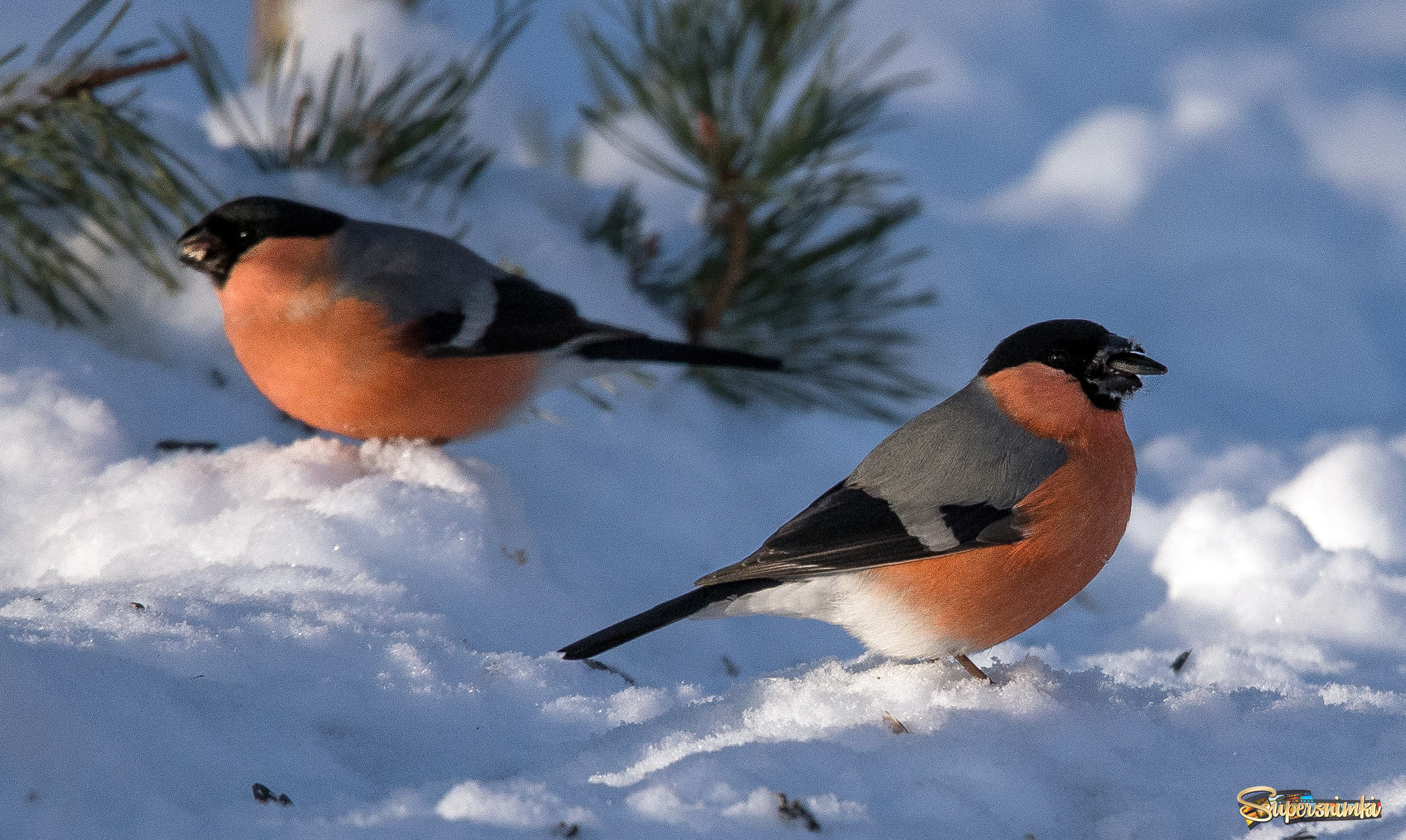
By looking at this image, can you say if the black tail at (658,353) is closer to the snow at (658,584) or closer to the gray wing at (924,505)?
the snow at (658,584)

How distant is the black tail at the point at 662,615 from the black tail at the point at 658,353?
1.11m

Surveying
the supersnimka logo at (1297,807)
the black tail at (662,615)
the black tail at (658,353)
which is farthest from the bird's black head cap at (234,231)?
the supersnimka logo at (1297,807)

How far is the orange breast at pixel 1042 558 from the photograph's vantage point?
2.28 meters

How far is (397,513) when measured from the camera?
2.92m

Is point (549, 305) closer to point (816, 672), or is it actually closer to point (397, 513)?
point (397, 513)

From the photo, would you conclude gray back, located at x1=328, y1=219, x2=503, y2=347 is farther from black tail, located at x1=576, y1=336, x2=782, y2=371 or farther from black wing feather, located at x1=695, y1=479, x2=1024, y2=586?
black wing feather, located at x1=695, y1=479, x2=1024, y2=586

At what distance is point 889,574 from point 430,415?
146 cm

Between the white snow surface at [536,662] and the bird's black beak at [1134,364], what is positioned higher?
the bird's black beak at [1134,364]

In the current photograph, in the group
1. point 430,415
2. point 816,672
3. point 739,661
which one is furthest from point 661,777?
point 430,415

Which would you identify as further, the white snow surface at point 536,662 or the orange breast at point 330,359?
the orange breast at point 330,359

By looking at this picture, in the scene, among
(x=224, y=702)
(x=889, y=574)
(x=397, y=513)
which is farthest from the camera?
(x=397, y=513)

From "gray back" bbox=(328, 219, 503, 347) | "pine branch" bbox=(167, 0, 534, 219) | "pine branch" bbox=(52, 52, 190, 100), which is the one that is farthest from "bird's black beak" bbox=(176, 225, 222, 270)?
"pine branch" bbox=(167, 0, 534, 219)

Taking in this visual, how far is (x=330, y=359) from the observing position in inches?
125

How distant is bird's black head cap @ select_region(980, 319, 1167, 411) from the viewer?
2443mm
